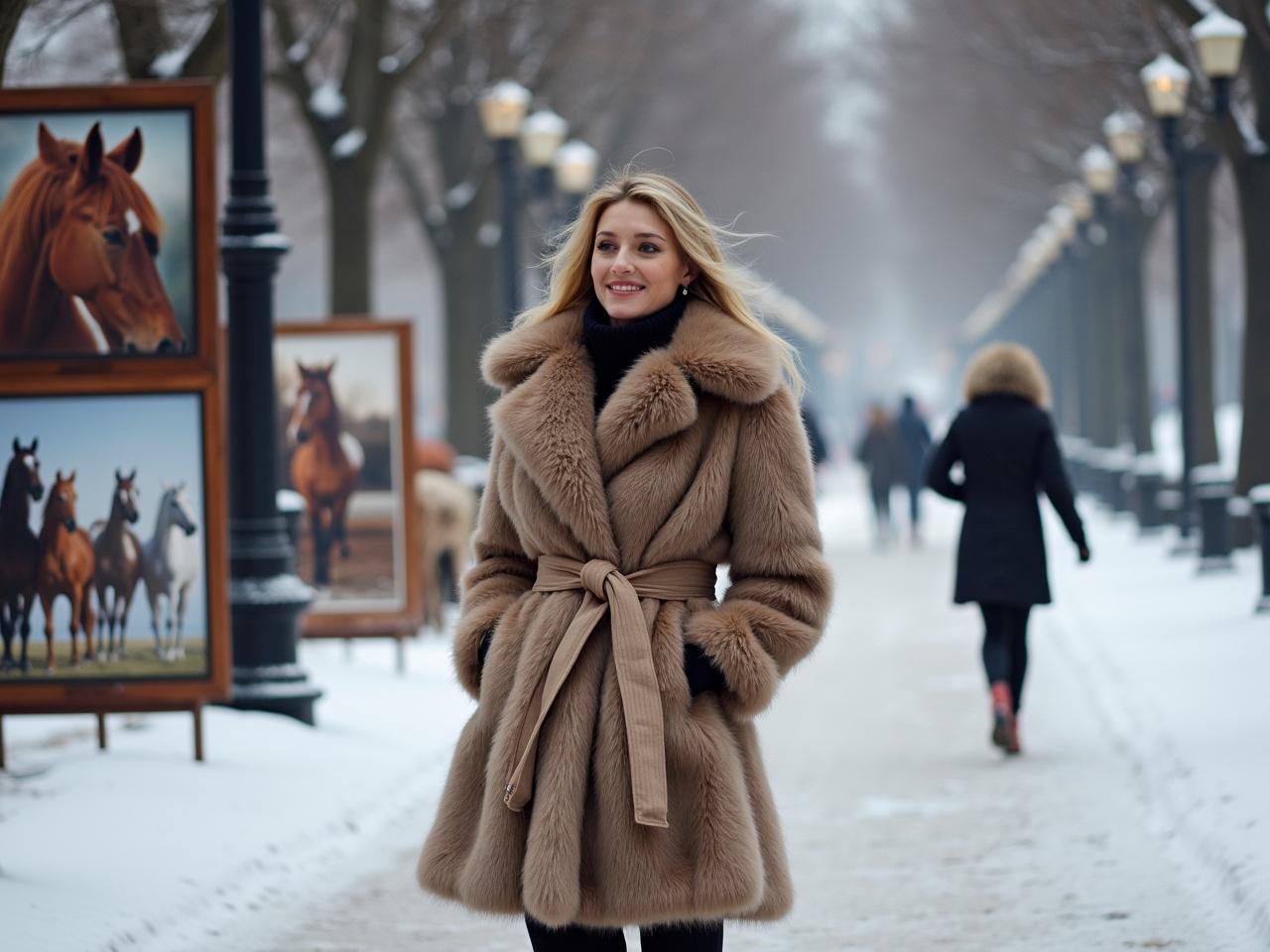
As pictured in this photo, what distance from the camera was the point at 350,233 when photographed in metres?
18.6

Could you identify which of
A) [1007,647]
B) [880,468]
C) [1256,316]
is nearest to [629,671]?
[1007,647]

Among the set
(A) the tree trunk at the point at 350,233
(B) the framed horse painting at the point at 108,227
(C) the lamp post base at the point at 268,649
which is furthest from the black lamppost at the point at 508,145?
(B) the framed horse painting at the point at 108,227

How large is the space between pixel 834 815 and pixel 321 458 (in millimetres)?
5071

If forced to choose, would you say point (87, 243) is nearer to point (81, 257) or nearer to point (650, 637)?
point (81, 257)

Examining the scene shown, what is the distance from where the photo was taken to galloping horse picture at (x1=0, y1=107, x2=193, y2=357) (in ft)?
26.8

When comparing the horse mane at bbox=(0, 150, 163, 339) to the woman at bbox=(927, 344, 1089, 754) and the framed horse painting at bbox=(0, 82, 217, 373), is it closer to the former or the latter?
the framed horse painting at bbox=(0, 82, 217, 373)

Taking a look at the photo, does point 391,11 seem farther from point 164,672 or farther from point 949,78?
point 949,78

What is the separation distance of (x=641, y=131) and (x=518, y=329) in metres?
36.9

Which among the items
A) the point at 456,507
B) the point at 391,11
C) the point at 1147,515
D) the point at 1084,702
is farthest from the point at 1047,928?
the point at 1147,515

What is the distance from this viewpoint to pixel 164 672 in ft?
27.7

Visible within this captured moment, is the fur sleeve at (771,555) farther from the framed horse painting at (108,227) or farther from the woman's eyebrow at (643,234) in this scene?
the framed horse painting at (108,227)

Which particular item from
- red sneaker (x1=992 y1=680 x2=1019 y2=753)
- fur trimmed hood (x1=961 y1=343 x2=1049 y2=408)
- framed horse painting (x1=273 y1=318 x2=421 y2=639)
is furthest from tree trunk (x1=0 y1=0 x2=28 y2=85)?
red sneaker (x1=992 y1=680 x2=1019 y2=753)

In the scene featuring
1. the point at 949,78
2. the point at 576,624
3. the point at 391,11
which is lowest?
the point at 576,624

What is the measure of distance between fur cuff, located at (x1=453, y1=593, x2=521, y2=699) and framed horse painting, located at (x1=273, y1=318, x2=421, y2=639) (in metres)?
8.17
